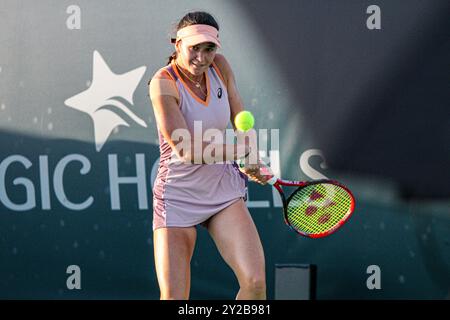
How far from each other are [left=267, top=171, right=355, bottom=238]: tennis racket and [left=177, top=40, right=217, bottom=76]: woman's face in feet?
2.24

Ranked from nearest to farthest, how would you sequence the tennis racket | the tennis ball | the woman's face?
1. the tennis ball
2. the woman's face
3. the tennis racket

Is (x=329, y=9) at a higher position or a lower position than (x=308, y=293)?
higher

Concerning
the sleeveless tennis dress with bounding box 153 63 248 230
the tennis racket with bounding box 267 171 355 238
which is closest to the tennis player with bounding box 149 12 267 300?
the sleeveless tennis dress with bounding box 153 63 248 230

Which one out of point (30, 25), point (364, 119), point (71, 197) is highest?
point (30, 25)

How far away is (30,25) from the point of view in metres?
6.35

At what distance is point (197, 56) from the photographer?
465 centimetres

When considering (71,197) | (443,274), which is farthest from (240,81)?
(443,274)

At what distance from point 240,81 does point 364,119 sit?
72 centimetres

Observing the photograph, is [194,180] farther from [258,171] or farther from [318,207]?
[318,207]

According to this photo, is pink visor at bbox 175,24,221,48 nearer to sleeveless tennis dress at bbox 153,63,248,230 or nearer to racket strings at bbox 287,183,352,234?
sleeveless tennis dress at bbox 153,63,248,230

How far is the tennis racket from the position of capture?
16.3ft

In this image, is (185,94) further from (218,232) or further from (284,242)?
(284,242)

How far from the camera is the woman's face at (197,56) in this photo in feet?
15.2

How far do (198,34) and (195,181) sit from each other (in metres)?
0.62
